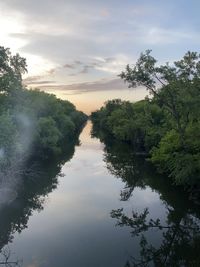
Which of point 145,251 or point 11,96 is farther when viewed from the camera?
point 11,96

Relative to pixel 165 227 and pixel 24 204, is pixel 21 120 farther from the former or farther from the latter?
pixel 165 227

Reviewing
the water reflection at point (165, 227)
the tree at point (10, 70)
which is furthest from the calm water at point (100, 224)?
the tree at point (10, 70)

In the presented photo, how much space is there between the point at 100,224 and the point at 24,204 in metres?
9.51

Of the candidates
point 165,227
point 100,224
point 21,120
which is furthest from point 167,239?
point 21,120

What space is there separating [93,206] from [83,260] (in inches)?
514

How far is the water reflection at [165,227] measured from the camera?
26.2 metres

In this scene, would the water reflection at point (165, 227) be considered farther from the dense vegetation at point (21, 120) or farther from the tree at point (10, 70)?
the tree at point (10, 70)

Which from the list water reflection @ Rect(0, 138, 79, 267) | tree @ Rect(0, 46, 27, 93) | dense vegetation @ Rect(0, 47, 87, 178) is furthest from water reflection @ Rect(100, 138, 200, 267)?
tree @ Rect(0, 46, 27, 93)

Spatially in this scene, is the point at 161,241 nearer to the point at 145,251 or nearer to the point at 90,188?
the point at 145,251

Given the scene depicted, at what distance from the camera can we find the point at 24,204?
3912 centimetres

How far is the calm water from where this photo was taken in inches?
1040

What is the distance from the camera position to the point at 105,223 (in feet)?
109

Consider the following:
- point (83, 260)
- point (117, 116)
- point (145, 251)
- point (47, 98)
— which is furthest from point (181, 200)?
point (117, 116)

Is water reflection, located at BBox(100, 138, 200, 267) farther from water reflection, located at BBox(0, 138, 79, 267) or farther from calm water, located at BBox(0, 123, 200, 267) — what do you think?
water reflection, located at BBox(0, 138, 79, 267)
